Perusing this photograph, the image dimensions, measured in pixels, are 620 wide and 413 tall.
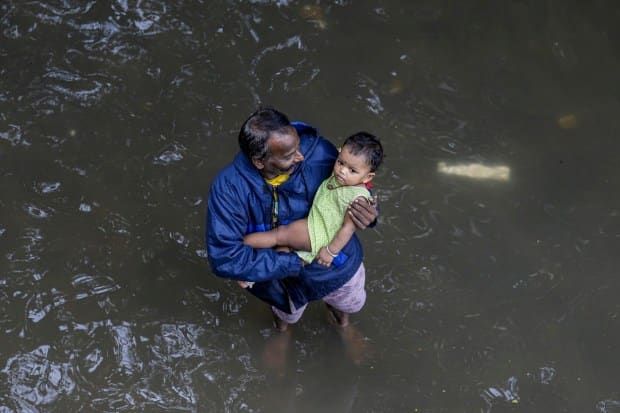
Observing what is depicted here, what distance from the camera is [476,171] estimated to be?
→ 14.0ft

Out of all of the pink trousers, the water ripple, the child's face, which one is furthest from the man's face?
the water ripple

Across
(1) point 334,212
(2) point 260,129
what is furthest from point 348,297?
(2) point 260,129

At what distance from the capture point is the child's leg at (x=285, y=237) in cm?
287

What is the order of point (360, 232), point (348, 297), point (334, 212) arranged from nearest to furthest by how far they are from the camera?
point (334, 212)
point (348, 297)
point (360, 232)

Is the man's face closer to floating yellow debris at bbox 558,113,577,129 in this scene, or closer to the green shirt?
the green shirt

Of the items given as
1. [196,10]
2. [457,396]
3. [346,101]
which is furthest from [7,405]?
[196,10]

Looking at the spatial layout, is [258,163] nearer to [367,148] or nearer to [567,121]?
[367,148]

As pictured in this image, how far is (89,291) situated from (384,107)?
2.05 meters

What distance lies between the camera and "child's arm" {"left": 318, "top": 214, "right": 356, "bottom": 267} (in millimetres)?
2785

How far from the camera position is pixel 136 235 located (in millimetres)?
3926

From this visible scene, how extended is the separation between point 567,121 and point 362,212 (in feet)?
7.61

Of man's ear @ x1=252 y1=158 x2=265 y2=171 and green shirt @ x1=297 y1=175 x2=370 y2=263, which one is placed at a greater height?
man's ear @ x1=252 y1=158 x2=265 y2=171

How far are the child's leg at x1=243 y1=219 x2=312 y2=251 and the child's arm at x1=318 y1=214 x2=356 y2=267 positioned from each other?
65 millimetres

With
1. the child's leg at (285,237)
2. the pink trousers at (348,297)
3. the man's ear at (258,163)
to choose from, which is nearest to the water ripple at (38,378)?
the pink trousers at (348,297)
